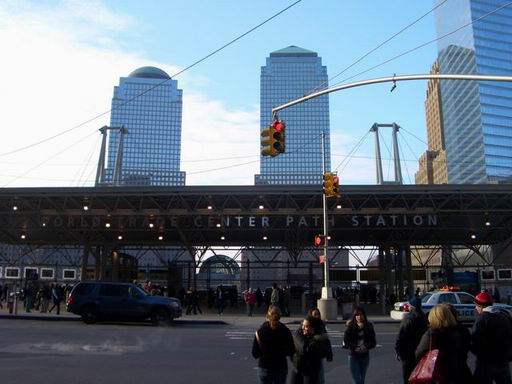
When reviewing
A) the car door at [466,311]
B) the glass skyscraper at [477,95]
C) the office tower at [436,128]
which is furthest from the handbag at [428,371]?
the office tower at [436,128]

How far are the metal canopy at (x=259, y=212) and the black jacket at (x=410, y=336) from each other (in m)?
24.9

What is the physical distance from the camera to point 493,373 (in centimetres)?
646

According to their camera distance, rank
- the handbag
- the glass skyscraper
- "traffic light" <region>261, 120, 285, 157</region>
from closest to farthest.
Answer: the handbag < "traffic light" <region>261, 120, 285, 157</region> < the glass skyscraper

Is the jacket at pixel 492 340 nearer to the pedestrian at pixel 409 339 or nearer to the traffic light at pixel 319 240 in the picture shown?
the pedestrian at pixel 409 339

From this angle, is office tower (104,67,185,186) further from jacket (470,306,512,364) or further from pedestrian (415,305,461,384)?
pedestrian (415,305,461,384)

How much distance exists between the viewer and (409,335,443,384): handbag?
508cm

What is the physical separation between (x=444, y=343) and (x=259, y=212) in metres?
28.7

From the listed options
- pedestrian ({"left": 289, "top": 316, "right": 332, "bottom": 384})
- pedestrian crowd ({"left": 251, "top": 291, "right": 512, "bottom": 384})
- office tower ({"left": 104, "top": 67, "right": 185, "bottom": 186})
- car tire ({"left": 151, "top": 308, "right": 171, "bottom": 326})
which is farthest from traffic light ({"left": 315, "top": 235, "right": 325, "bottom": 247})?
office tower ({"left": 104, "top": 67, "right": 185, "bottom": 186})

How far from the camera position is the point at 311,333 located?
7090 mm

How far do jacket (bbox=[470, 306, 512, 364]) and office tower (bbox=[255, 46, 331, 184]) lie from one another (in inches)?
1681

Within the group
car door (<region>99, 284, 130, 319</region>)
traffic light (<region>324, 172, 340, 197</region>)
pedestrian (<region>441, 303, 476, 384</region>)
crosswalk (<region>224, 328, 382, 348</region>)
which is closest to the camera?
pedestrian (<region>441, 303, 476, 384</region>)

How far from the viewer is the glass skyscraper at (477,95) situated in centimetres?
10769

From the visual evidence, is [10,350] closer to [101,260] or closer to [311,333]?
[311,333]

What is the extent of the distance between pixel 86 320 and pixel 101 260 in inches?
1021
